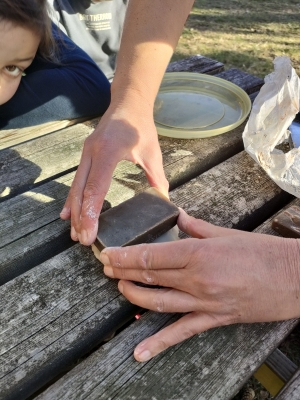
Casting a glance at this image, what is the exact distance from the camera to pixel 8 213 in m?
1.24

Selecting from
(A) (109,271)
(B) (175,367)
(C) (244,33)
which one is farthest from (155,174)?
(C) (244,33)

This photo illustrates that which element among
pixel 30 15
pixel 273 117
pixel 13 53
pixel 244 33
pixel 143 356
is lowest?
pixel 244 33

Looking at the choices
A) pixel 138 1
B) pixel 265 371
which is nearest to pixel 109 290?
pixel 265 371

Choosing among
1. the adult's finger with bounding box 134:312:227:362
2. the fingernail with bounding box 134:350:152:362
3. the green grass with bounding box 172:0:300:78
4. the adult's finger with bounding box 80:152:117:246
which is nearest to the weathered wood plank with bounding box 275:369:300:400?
the adult's finger with bounding box 134:312:227:362

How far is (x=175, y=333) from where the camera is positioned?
90cm

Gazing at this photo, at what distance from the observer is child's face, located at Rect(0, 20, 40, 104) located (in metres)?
1.66

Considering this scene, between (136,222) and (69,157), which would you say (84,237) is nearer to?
(136,222)

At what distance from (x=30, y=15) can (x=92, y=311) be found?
4.34ft

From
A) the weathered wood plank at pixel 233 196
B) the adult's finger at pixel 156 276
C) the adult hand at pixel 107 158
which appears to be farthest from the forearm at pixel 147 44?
the adult's finger at pixel 156 276

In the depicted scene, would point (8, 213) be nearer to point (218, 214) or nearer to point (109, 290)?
point (109, 290)

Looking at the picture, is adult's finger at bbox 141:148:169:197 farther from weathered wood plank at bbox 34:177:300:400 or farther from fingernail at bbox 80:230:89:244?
weathered wood plank at bbox 34:177:300:400

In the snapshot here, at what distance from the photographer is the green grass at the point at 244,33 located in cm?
448

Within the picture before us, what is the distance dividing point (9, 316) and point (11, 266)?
0.18m

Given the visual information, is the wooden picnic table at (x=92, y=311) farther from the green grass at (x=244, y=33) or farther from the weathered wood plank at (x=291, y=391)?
the green grass at (x=244, y=33)
